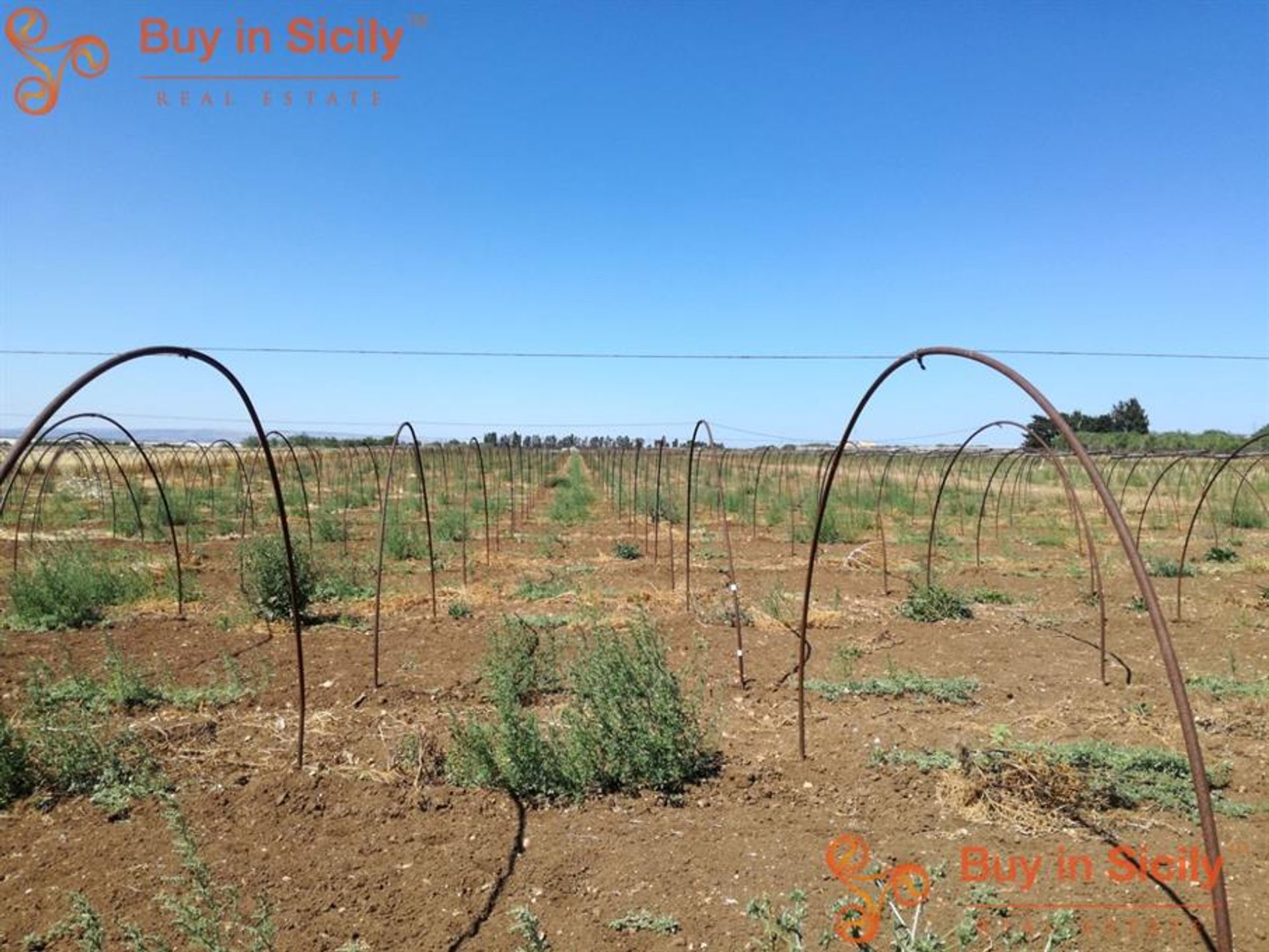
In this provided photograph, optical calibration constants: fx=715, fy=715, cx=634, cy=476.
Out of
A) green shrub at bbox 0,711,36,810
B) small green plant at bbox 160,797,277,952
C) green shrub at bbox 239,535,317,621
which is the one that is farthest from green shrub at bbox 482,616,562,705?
green shrub at bbox 239,535,317,621

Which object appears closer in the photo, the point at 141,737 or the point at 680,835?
the point at 680,835

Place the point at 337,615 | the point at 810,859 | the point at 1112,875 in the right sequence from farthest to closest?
the point at 337,615 → the point at 810,859 → the point at 1112,875

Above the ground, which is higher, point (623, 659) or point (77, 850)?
point (623, 659)

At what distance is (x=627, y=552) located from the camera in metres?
12.5

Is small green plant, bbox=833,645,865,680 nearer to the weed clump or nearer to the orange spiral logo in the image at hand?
the weed clump

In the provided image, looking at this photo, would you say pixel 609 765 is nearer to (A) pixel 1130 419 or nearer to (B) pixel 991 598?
(B) pixel 991 598

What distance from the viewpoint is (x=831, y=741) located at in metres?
4.66

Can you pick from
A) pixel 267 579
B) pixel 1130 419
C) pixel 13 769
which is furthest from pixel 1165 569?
pixel 1130 419

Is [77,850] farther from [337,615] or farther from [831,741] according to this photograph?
[337,615]

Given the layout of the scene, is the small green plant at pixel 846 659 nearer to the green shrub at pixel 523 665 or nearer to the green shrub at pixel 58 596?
the green shrub at pixel 523 665

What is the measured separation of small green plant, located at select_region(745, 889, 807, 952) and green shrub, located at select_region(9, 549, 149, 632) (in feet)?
25.8

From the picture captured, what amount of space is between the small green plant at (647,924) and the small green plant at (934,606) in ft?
19.6

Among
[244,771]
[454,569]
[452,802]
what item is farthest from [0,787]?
[454,569]

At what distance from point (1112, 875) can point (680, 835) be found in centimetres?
193
